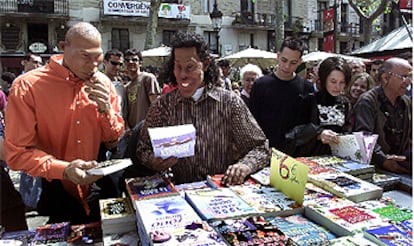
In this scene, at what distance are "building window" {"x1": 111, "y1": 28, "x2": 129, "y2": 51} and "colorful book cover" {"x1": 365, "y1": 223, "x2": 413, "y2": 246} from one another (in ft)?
71.8

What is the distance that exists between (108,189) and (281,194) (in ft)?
3.05

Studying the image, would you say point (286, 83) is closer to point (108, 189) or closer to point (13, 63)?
point (108, 189)

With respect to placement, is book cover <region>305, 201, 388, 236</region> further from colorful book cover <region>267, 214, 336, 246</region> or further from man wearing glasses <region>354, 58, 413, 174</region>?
man wearing glasses <region>354, 58, 413, 174</region>

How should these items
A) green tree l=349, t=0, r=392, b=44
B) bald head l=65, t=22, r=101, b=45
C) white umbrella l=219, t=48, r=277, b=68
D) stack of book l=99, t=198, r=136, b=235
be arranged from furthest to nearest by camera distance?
green tree l=349, t=0, r=392, b=44 → white umbrella l=219, t=48, r=277, b=68 → bald head l=65, t=22, r=101, b=45 → stack of book l=99, t=198, r=136, b=235

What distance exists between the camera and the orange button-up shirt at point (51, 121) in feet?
5.35

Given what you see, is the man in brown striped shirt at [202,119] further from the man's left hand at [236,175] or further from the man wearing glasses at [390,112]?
the man wearing glasses at [390,112]

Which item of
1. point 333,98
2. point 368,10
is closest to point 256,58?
point 333,98

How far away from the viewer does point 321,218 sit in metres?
1.22

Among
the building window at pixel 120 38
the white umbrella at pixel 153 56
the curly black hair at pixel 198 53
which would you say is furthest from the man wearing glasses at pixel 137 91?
the building window at pixel 120 38

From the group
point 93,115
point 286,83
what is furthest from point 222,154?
point 286,83

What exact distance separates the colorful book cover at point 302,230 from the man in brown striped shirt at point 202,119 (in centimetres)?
60

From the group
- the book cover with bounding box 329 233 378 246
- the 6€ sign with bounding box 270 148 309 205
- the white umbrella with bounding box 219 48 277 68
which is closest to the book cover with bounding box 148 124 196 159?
the 6€ sign with bounding box 270 148 309 205

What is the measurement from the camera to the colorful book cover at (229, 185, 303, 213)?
1.28 meters

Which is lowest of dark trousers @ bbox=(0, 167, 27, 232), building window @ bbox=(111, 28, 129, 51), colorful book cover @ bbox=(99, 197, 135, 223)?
dark trousers @ bbox=(0, 167, 27, 232)
